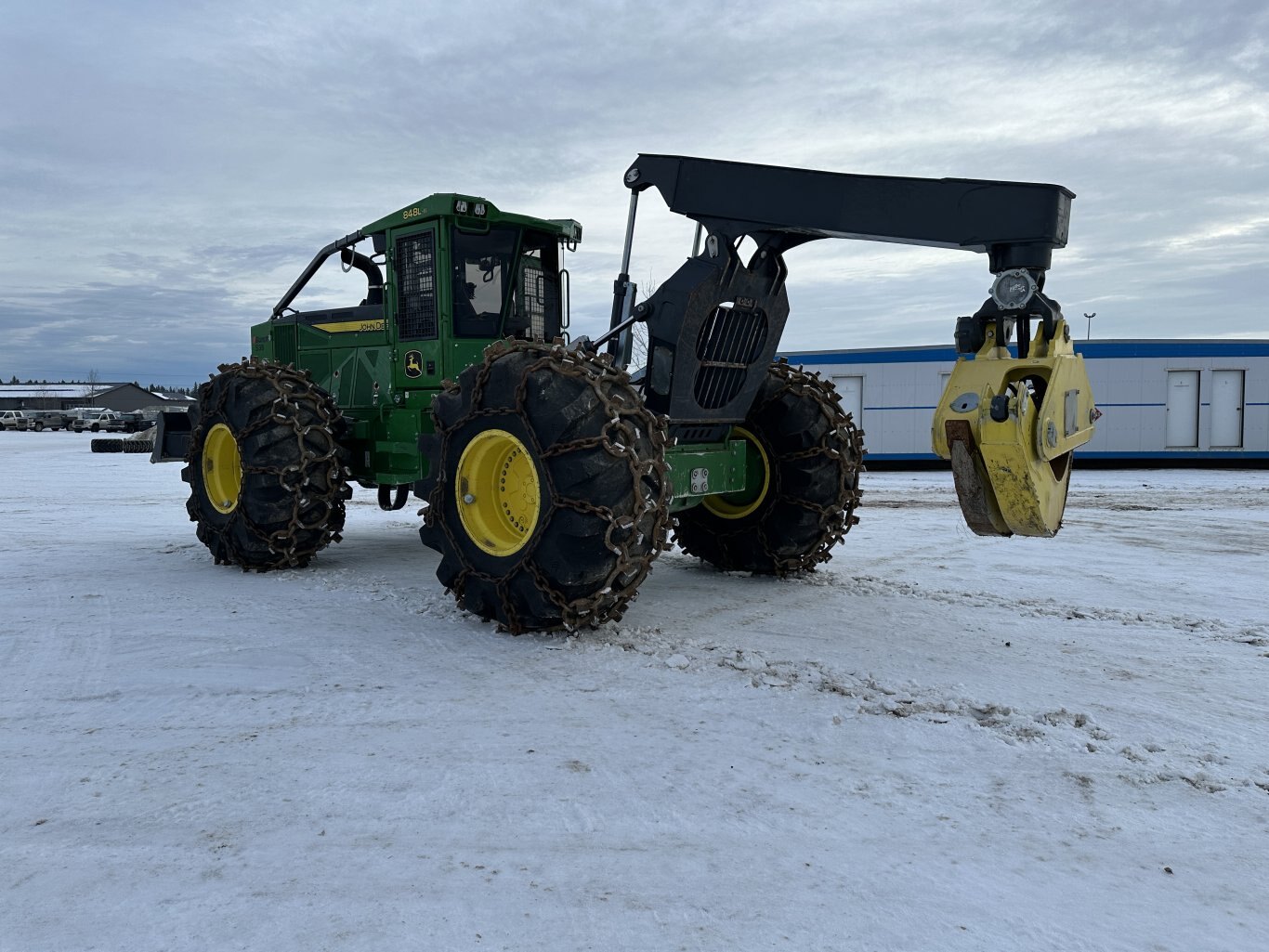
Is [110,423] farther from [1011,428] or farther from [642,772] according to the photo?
[642,772]

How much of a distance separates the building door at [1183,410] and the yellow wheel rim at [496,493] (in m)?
20.4

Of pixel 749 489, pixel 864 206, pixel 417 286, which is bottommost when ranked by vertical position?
pixel 749 489

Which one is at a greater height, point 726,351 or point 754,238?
point 754,238

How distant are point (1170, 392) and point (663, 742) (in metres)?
21.8

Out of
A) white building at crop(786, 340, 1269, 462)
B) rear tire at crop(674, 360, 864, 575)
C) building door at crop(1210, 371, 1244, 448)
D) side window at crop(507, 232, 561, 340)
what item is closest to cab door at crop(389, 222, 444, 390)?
side window at crop(507, 232, 561, 340)

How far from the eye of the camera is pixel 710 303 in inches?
239

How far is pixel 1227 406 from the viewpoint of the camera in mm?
21750

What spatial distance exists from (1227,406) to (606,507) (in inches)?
841

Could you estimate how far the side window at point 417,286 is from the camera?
24.7ft

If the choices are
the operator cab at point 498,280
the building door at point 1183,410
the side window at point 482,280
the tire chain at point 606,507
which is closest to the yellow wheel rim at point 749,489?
the tire chain at point 606,507

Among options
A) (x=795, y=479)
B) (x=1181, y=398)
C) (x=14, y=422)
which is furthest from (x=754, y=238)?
(x=14, y=422)

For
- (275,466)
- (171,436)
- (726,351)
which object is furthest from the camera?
Result: (171,436)

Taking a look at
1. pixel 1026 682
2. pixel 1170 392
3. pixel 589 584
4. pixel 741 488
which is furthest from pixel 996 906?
pixel 1170 392

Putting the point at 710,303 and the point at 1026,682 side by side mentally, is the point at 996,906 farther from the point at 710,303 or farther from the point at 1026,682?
the point at 710,303
